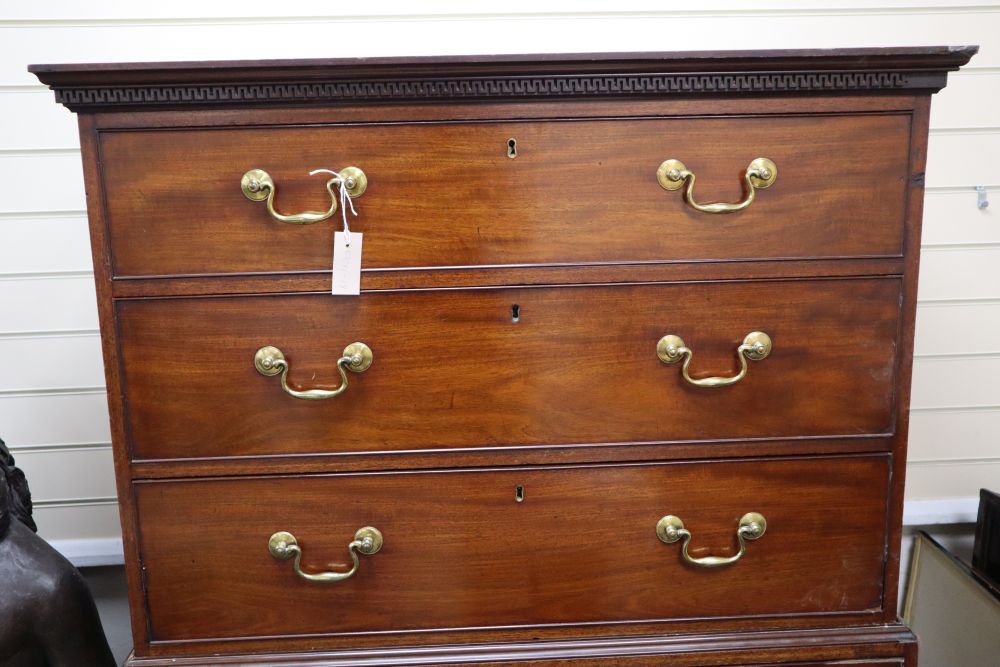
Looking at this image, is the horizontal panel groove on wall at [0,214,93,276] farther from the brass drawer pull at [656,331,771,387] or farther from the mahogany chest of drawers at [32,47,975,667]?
the brass drawer pull at [656,331,771,387]

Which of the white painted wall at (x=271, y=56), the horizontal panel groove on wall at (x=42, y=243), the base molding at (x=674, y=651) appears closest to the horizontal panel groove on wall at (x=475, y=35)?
the white painted wall at (x=271, y=56)

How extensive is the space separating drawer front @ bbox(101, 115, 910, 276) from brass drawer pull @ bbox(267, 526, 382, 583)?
1.16 ft

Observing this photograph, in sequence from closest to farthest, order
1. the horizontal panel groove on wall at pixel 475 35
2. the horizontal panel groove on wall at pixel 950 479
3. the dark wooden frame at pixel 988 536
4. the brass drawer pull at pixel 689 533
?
the brass drawer pull at pixel 689 533
the horizontal panel groove on wall at pixel 475 35
the dark wooden frame at pixel 988 536
the horizontal panel groove on wall at pixel 950 479

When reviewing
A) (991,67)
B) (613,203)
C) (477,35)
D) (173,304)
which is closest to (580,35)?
(477,35)

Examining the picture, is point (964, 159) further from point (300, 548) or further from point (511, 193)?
point (300, 548)

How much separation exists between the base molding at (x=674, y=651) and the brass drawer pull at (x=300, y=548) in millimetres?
118

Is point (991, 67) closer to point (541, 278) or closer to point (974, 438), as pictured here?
point (974, 438)

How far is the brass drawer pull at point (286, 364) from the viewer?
2.94 ft

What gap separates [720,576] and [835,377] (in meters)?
0.31

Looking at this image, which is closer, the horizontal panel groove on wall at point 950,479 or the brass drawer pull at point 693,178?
the brass drawer pull at point 693,178

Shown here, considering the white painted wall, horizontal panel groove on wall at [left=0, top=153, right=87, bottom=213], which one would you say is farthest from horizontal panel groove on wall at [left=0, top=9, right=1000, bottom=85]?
horizontal panel groove on wall at [left=0, top=153, right=87, bottom=213]

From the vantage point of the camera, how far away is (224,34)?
1.39 meters

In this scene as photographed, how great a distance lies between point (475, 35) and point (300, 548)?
40.0 inches

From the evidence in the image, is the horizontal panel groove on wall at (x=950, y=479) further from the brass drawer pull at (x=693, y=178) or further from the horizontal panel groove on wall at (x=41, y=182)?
the horizontal panel groove on wall at (x=41, y=182)
